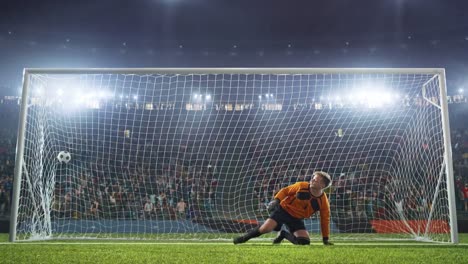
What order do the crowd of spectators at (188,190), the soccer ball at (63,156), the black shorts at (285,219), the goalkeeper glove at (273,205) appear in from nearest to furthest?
the goalkeeper glove at (273,205) < the black shorts at (285,219) < the soccer ball at (63,156) < the crowd of spectators at (188,190)

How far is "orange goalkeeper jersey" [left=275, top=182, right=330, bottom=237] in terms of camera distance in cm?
629

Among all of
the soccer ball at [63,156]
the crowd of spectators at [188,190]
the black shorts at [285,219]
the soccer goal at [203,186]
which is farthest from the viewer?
the crowd of spectators at [188,190]

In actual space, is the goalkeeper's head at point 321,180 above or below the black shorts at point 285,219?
above

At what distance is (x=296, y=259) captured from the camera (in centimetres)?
455

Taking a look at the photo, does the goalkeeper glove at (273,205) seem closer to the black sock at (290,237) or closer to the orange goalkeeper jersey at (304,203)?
the orange goalkeeper jersey at (304,203)

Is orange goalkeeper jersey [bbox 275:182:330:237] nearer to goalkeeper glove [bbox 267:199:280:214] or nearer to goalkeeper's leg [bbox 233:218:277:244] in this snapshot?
goalkeeper glove [bbox 267:199:280:214]

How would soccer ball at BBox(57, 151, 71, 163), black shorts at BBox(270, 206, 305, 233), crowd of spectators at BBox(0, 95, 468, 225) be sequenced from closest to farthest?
1. black shorts at BBox(270, 206, 305, 233)
2. soccer ball at BBox(57, 151, 71, 163)
3. crowd of spectators at BBox(0, 95, 468, 225)

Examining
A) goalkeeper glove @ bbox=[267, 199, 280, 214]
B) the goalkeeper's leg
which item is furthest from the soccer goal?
goalkeeper glove @ bbox=[267, 199, 280, 214]

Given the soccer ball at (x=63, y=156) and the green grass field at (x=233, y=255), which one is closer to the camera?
the green grass field at (x=233, y=255)

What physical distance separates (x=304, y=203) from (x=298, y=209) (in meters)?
0.15

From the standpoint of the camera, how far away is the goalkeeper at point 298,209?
6211 millimetres

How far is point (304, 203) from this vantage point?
636 cm

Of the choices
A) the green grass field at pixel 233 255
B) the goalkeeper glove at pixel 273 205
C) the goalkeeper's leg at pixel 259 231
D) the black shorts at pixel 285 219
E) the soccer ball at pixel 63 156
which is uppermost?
the soccer ball at pixel 63 156

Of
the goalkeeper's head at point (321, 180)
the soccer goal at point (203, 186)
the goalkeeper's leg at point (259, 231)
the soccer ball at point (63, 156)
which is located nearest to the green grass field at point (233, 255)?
the goalkeeper's leg at point (259, 231)
